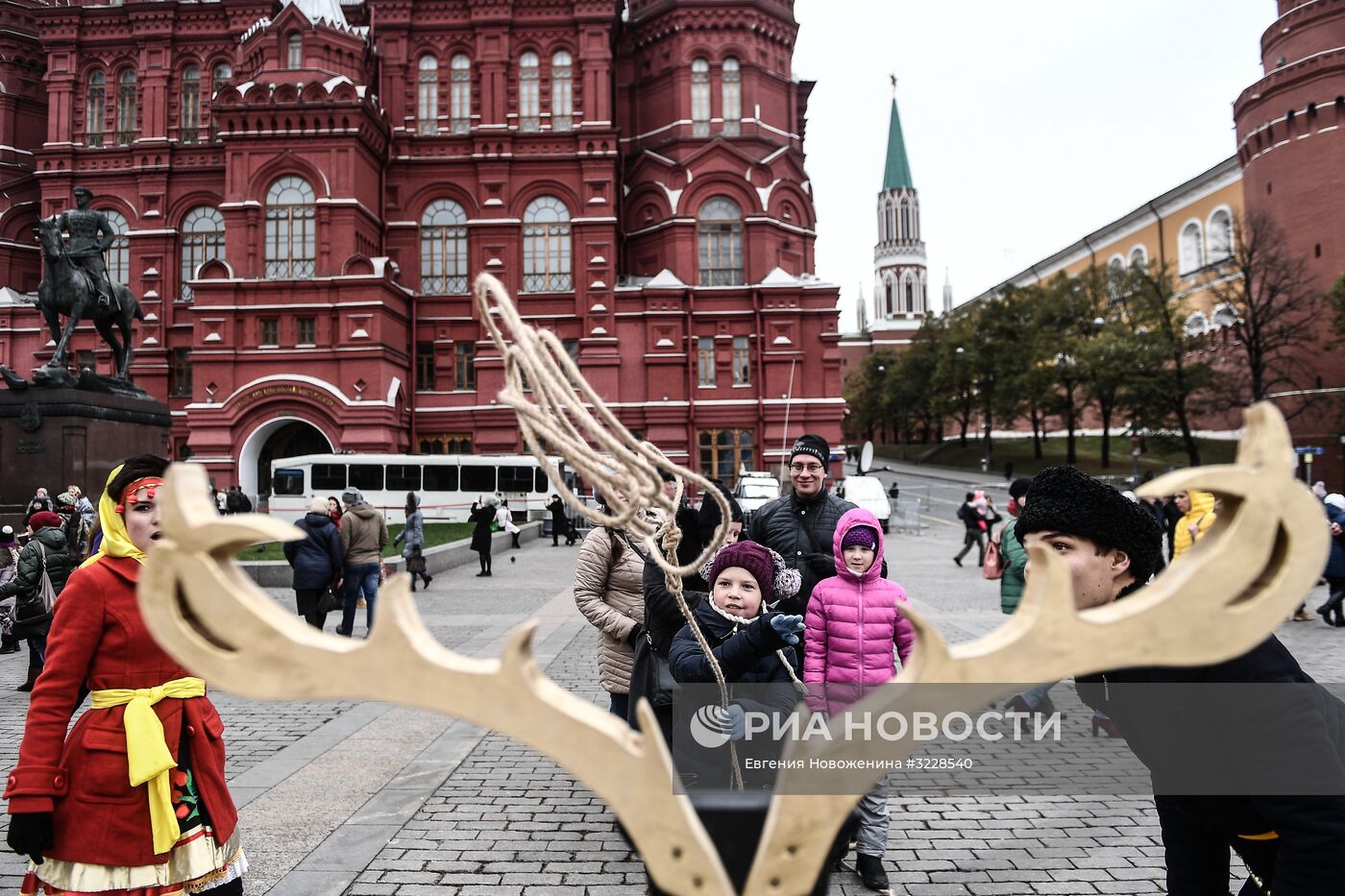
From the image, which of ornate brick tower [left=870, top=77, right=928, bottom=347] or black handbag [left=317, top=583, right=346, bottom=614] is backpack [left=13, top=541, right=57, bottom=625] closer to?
black handbag [left=317, top=583, right=346, bottom=614]

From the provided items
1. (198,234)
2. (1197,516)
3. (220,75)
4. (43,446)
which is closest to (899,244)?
(220,75)

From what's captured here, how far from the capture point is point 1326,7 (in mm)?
36906

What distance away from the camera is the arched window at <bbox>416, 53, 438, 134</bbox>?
1346 inches

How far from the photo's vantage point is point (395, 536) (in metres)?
22.7

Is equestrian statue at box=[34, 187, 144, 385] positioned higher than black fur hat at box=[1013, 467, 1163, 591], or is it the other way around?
equestrian statue at box=[34, 187, 144, 385]

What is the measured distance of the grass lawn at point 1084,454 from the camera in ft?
140

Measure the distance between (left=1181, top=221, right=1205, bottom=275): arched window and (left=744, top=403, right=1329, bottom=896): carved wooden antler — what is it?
209ft

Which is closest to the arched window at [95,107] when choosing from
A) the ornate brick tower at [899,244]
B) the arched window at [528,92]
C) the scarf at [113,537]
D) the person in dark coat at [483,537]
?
the arched window at [528,92]

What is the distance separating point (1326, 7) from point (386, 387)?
139 ft

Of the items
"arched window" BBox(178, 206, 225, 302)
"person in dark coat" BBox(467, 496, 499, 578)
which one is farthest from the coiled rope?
"arched window" BBox(178, 206, 225, 302)

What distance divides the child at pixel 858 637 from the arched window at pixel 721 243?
3091cm

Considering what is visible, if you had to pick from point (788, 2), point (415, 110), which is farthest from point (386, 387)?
point (788, 2)

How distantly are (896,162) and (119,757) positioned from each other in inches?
3946

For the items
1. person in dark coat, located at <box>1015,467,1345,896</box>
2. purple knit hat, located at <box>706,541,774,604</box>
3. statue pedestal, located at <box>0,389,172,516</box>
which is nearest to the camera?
person in dark coat, located at <box>1015,467,1345,896</box>
